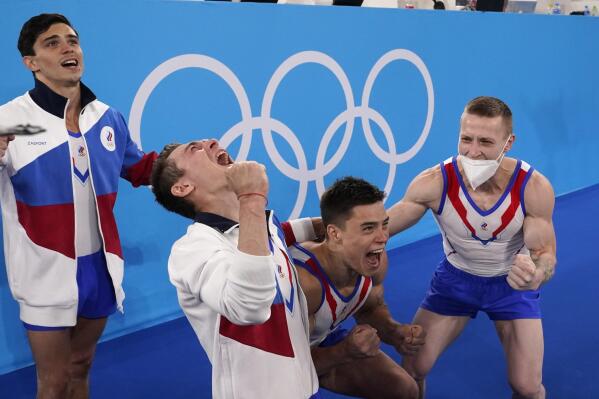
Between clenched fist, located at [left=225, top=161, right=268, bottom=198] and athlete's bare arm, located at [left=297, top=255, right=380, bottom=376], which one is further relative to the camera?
athlete's bare arm, located at [left=297, top=255, right=380, bottom=376]

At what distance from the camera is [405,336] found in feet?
9.00

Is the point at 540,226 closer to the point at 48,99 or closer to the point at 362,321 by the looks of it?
the point at 362,321

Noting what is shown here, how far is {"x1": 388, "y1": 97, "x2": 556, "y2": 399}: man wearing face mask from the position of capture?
3039 mm

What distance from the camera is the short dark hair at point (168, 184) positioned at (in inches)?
85.5

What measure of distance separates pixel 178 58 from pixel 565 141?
5292 mm

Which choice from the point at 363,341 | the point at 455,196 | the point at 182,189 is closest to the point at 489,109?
the point at 455,196

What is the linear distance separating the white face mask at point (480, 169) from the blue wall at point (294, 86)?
6.22 feet

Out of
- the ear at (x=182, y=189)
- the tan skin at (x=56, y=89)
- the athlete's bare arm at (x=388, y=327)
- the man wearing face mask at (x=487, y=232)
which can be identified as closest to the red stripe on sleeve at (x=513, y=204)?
the man wearing face mask at (x=487, y=232)

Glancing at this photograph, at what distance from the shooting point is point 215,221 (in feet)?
6.64

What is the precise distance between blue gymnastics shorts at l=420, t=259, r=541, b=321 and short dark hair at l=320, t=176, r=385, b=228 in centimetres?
91

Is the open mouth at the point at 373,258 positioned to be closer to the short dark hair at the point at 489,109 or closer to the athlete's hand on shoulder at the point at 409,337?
the athlete's hand on shoulder at the point at 409,337

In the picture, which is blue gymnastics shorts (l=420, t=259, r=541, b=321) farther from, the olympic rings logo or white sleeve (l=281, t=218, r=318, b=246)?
the olympic rings logo

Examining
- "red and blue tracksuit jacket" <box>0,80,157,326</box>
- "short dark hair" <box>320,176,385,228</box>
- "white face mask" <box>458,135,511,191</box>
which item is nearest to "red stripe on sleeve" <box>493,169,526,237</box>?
"white face mask" <box>458,135,511,191</box>

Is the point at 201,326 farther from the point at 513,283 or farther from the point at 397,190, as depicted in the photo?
the point at 397,190
